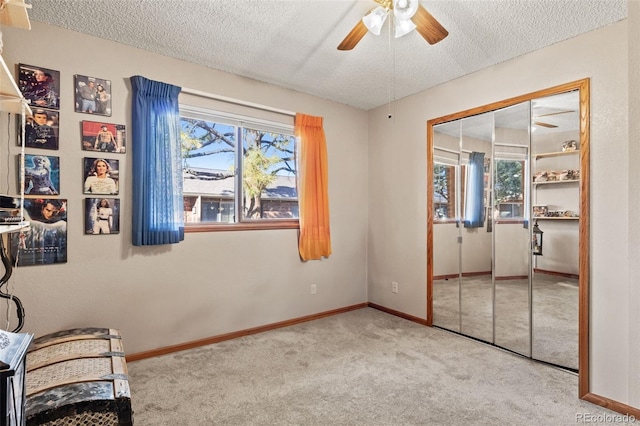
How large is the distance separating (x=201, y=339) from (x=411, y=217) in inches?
98.7

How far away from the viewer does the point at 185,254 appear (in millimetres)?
2902

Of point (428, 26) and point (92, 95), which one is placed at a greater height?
point (428, 26)

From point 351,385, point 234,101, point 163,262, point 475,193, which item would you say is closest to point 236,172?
point 234,101

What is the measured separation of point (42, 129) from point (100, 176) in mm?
462

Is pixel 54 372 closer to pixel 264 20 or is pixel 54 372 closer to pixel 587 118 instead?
pixel 264 20

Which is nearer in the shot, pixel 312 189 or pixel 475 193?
pixel 475 193

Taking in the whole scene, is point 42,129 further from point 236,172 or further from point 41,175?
point 236,172

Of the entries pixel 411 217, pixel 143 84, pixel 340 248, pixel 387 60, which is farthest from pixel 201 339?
pixel 387 60

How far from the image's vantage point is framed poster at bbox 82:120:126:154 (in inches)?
97.2

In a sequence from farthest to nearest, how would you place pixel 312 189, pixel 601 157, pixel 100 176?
1. pixel 312 189
2. pixel 100 176
3. pixel 601 157

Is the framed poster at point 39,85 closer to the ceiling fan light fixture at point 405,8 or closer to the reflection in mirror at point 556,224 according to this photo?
the ceiling fan light fixture at point 405,8

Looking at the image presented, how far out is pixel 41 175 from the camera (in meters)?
2.30

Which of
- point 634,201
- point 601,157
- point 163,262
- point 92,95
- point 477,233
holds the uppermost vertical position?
point 92,95

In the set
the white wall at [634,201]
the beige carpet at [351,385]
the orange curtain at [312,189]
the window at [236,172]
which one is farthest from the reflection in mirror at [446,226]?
the window at [236,172]
